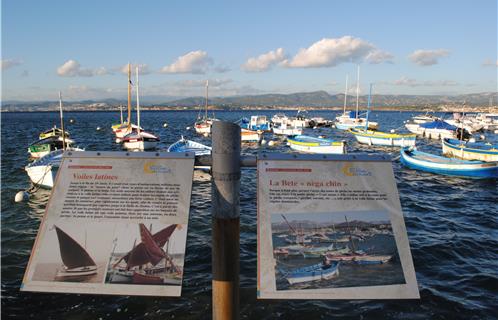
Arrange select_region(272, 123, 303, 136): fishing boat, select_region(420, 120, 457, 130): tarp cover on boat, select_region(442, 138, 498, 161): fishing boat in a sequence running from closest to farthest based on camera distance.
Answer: select_region(442, 138, 498, 161): fishing boat < select_region(420, 120, 457, 130): tarp cover on boat < select_region(272, 123, 303, 136): fishing boat

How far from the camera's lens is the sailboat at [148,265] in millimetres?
3506

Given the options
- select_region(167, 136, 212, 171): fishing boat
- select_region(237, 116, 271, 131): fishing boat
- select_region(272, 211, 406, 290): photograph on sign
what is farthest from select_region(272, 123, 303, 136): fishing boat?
select_region(272, 211, 406, 290): photograph on sign

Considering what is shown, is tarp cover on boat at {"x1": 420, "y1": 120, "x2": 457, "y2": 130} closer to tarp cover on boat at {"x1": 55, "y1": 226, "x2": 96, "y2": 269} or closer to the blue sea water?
the blue sea water

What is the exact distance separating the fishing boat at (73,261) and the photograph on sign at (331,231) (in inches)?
69.1

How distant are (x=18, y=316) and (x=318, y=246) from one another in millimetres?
8925

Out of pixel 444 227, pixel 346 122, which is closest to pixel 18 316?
pixel 444 227

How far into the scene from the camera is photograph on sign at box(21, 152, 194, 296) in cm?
352

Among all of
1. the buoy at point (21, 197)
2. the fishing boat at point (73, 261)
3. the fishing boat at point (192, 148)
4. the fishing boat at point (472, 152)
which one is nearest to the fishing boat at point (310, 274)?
the fishing boat at point (73, 261)

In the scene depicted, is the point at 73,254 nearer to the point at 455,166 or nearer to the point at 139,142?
the point at 455,166

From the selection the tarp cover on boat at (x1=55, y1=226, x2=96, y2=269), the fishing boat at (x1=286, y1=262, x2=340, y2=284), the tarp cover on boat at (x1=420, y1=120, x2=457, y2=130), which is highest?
the tarp cover on boat at (x1=55, y1=226, x2=96, y2=269)

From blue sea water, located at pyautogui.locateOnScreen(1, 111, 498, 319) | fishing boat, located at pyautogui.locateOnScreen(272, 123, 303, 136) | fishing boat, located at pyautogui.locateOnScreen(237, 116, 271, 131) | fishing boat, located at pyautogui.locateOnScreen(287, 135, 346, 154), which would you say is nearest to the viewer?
blue sea water, located at pyautogui.locateOnScreen(1, 111, 498, 319)

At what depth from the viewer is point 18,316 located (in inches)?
349

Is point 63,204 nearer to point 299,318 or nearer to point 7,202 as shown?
point 299,318

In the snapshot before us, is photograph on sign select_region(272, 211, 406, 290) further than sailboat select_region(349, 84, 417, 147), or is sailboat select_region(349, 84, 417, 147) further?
sailboat select_region(349, 84, 417, 147)
